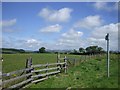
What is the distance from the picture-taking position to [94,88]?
11703 mm

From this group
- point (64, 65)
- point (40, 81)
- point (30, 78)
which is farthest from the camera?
point (64, 65)

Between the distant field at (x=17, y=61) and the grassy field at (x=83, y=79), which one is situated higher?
the distant field at (x=17, y=61)

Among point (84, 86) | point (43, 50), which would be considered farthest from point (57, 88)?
point (43, 50)

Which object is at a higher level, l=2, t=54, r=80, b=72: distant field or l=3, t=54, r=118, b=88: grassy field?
l=2, t=54, r=80, b=72: distant field

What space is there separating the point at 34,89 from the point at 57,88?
1045mm

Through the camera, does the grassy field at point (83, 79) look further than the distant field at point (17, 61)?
No

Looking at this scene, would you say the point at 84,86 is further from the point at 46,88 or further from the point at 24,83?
the point at 24,83

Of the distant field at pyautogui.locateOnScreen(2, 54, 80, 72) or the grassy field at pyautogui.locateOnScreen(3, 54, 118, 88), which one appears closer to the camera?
the grassy field at pyautogui.locateOnScreen(3, 54, 118, 88)

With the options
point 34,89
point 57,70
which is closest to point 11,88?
point 34,89

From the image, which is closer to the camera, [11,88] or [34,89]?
[11,88]

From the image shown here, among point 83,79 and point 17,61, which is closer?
point 83,79

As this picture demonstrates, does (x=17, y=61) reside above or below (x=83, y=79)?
above

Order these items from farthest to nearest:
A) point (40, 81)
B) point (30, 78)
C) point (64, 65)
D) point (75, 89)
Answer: point (64, 65), point (40, 81), point (30, 78), point (75, 89)

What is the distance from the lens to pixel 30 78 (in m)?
13.3
